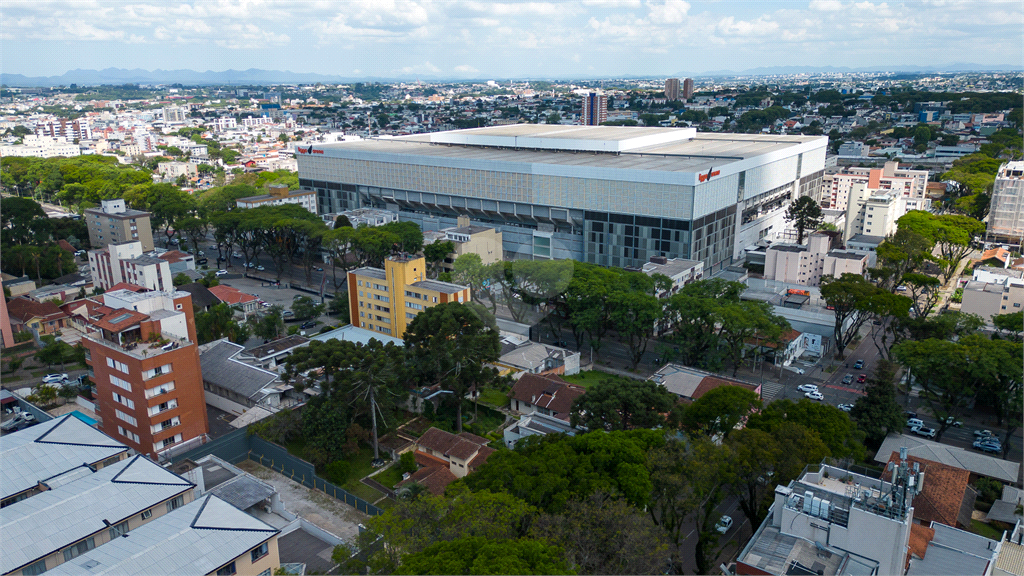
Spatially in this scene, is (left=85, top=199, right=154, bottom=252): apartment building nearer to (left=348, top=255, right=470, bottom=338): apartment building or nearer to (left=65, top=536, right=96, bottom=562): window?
(left=348, top=255, right=470, bottom=338): apartment building

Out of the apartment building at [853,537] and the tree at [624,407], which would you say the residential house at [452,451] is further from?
the apartment building at [853,537]

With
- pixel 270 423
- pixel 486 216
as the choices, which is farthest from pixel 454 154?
→ pixel 270 423

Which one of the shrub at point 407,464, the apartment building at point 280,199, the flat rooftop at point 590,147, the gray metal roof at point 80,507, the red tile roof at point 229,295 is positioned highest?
the flat rooftop at point 590,147

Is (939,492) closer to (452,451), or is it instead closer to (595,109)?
(452,451)

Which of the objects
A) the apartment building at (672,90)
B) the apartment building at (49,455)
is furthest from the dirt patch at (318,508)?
the apartment building at (672,90)

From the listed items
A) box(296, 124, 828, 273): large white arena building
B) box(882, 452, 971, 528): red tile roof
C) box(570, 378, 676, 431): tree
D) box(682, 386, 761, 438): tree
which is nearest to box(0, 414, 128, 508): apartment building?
box(570, 378, 676, 431): tree

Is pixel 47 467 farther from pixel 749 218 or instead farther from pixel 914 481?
pixel 749 218
